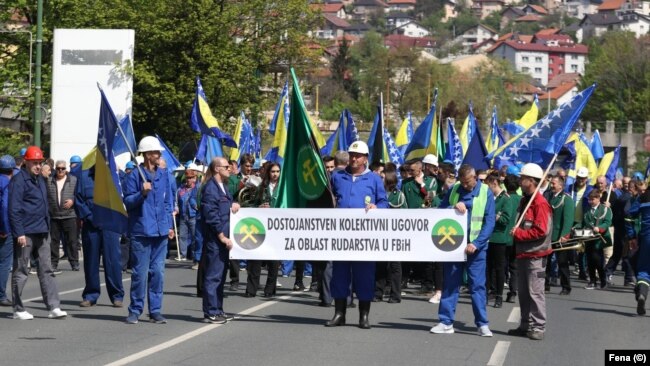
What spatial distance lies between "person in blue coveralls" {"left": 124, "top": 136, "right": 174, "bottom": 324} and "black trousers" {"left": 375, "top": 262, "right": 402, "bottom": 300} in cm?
396

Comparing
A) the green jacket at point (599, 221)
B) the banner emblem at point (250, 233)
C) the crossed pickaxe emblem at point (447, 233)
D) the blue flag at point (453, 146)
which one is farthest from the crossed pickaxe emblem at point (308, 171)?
the blue flag at point (453, 146)

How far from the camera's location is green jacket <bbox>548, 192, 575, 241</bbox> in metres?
19.7

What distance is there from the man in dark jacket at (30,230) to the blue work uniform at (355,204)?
3135mm

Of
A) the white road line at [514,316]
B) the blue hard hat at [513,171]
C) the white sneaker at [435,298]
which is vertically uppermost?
the blue hard hat at [513,171]

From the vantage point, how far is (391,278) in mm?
18031

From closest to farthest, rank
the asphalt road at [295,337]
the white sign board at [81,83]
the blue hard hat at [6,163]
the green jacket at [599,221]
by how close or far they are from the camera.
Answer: the asphalt road at [295,337] → the blue hard hat at [6,163] → the green jacket at [599,221] → the white sign board at [81,83]

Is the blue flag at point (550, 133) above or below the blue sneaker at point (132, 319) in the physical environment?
above

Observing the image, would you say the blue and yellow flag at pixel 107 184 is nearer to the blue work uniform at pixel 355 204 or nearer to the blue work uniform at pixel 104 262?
the blue work uniform at pixel 104 262

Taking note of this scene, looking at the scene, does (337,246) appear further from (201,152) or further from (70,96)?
(70,96)

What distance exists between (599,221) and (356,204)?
8.04 meters

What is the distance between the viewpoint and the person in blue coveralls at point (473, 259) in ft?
46.8

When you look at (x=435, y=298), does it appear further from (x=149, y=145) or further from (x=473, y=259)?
(x=149, y=145)

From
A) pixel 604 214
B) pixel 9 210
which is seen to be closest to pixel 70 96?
pixel 604 214

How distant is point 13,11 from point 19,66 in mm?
3398
